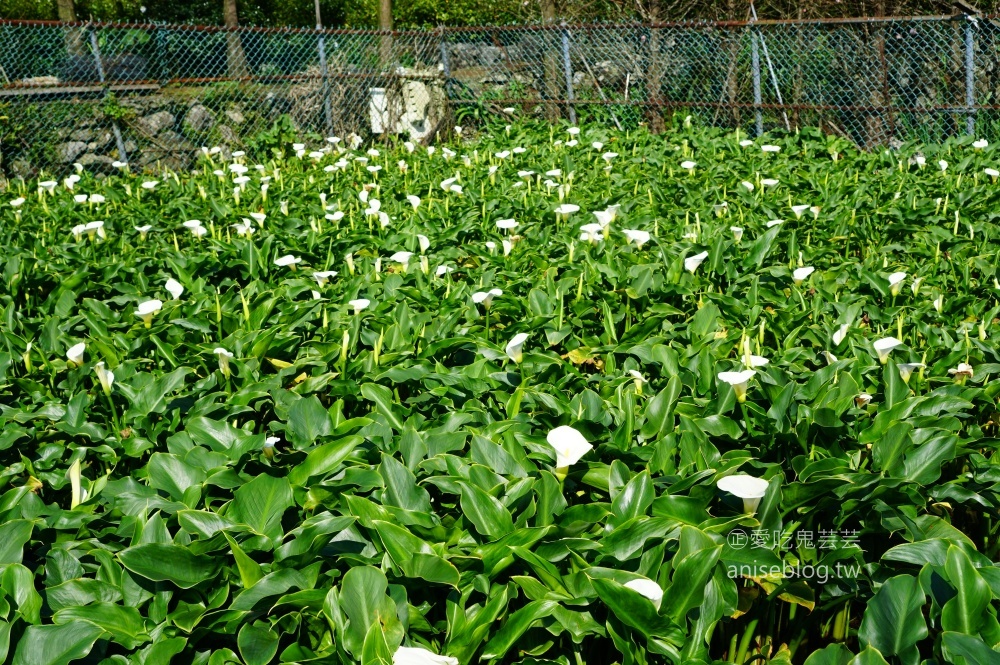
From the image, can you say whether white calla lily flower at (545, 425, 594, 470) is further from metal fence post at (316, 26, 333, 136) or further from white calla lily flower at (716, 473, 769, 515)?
metal fence post at (316, 26, 333, 136)

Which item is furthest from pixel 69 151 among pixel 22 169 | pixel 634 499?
pixel 634 499

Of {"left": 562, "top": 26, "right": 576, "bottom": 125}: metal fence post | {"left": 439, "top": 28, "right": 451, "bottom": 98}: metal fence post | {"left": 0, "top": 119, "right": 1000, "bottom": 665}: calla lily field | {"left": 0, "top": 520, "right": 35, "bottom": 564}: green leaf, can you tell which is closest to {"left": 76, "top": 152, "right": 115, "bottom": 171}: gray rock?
{"left": 439, "top": 28, "right": 451, "bottom": 98}: metal fence post

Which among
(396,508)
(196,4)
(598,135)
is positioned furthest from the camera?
(196,4)

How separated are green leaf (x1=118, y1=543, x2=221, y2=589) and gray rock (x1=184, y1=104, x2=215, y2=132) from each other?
28.2 feet

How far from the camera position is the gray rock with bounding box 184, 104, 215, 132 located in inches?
374

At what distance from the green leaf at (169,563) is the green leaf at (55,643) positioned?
5.2 inches

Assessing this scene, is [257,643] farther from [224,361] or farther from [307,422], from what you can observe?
[224,361]

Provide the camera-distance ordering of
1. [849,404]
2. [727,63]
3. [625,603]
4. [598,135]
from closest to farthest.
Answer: [625,603] → [849,404] → [598,135] → [727,63]

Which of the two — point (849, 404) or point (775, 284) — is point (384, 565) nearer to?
point (849, 404)

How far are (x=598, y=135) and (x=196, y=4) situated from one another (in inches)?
828

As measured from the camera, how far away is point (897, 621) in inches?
64.2

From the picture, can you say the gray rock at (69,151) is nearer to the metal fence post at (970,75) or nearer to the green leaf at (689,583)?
the metal fence post at (970,75)

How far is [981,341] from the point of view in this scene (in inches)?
116

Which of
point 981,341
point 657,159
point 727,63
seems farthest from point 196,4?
point 981,341
